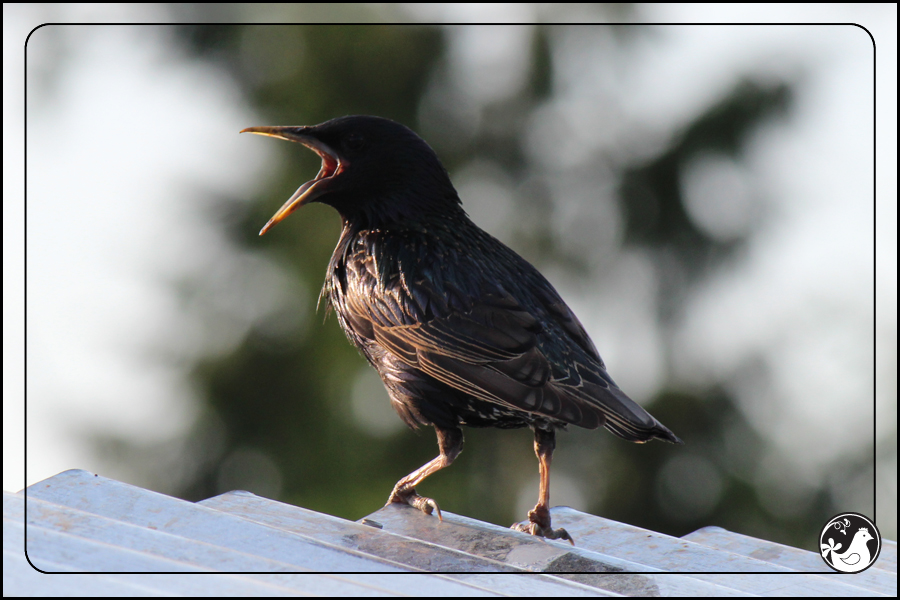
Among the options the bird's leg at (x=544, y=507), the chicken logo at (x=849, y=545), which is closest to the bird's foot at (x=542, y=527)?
the bird's leg at (x=544, y=507)

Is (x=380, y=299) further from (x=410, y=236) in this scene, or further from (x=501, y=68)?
(x=501, y=68)

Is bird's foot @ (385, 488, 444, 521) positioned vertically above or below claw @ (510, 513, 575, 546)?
above

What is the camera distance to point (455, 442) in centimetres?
264

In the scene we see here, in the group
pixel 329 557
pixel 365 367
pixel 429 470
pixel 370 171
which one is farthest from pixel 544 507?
pixel 365 367

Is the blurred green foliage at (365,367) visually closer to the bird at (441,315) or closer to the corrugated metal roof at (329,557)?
the bird at (441,315)

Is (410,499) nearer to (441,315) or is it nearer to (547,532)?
(547,532)

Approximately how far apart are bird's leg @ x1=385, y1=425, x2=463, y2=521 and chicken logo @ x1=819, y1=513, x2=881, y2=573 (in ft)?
3.19

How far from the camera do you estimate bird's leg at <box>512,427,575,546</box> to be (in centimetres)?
256

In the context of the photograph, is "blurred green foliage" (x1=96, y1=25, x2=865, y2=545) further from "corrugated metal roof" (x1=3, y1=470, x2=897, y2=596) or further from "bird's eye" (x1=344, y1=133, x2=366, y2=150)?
"corrugated metal roof" (x1=3, y1=470, x2=897, y2=596)

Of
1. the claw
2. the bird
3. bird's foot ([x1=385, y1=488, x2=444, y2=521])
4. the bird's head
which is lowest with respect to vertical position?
the claw

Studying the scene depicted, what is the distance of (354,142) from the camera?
288 cm

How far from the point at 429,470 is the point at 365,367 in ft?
8.65

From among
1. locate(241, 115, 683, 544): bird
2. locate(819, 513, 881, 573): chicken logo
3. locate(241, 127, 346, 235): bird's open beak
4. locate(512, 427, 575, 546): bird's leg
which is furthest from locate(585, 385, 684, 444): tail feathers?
locate(241, 127, 346, 235): bird's open beak

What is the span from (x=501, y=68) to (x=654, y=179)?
3.25 ft
